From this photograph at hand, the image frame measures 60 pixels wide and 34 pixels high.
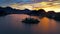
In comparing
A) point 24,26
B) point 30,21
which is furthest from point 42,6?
point 24,26

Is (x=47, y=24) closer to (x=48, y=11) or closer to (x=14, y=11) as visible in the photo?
(x=48, y=11)

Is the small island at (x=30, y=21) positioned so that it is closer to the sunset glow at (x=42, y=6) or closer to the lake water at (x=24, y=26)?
the lake water at (x=24, y=26)

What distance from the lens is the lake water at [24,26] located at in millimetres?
4762

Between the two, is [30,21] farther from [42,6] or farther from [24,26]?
[42,6]

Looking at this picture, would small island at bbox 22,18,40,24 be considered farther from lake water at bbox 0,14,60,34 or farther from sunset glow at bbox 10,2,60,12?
sunset glow at bbox 10,2,60,12

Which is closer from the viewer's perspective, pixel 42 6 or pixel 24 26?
pixel 24 26

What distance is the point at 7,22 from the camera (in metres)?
5.63

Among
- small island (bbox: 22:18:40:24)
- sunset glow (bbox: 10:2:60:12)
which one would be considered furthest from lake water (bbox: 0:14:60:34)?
sunset glow (bbox: 10:2:60:12)

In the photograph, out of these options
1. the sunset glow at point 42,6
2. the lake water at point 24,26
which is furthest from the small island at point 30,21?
the sunset glow at point 42,6

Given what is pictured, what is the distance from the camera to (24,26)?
523 cm

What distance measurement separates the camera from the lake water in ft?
15.6

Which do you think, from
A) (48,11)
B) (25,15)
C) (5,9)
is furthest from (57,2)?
(5,9)

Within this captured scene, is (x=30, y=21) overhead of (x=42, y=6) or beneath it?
beneath

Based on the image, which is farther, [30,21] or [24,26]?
[30,21]
